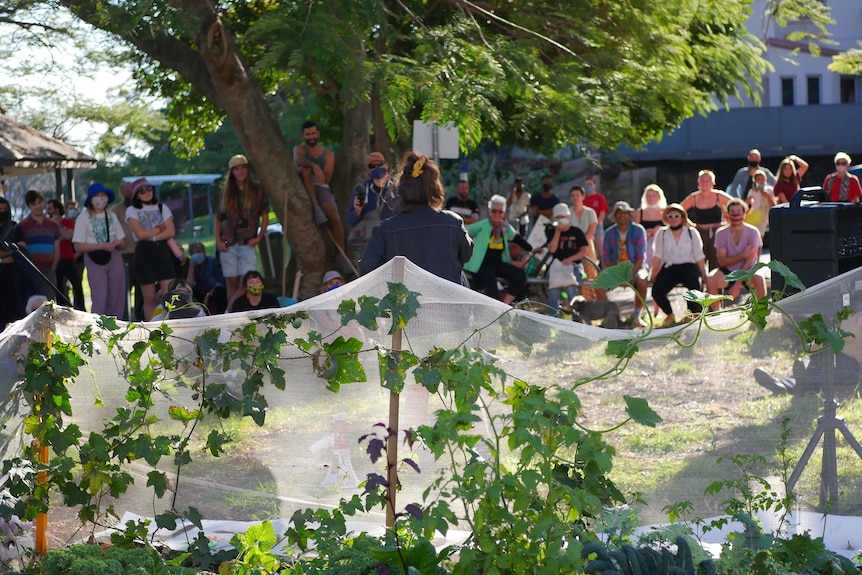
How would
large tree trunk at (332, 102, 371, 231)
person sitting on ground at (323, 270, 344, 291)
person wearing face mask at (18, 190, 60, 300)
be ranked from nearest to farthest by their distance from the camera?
person sitting on ground at (323, 270, 344, 291)
person wearing face mask at (18, 190, 60, 300)
large tree trunk at (332, 102, 371, 231)

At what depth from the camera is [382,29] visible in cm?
970

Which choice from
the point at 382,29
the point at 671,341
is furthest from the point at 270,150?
the point at 671,341

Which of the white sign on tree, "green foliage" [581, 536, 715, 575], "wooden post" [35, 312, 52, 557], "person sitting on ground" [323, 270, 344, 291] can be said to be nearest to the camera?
"green foliage" [581, 536, 715, 575]

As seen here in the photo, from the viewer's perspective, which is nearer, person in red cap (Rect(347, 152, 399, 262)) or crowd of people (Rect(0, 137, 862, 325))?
crowd of people (Rect(0, 137, 862, 325))

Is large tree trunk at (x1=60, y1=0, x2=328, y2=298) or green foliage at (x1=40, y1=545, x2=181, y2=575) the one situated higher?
large tree trunk at (x1=60, y1=0, x2=328, y2=298)

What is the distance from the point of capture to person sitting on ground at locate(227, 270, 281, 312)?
31.5 ft

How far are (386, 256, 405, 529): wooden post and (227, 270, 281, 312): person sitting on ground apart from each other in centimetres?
535

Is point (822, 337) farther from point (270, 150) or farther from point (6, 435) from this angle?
point (270, 150)

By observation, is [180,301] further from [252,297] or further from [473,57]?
[473,57]

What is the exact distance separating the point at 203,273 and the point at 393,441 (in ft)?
27.6

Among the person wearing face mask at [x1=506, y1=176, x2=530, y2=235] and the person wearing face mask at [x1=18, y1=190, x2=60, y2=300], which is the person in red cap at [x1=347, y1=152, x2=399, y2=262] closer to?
the person wearing face mask at [x1=18, y1=190, x2=60, y2=300]

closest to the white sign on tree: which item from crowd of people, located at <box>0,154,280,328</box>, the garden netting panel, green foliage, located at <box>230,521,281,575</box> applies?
crowd of people, located at <box>0,154,280,328</box>

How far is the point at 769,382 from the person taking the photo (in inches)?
162

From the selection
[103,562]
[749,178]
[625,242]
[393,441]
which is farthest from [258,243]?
[103,562]
